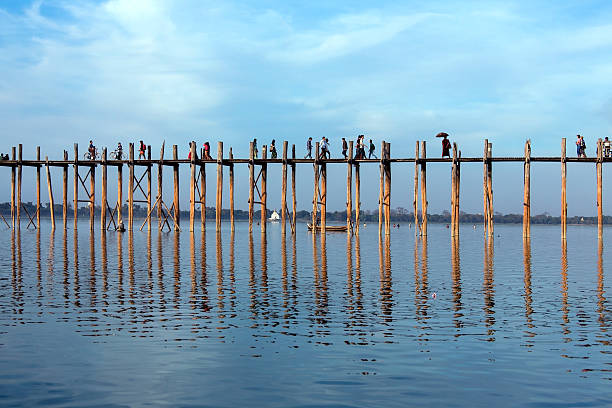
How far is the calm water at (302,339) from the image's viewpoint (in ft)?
28.9

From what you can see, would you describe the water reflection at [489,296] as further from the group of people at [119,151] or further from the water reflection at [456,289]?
the group of people at [119,151]

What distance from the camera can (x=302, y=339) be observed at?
1163cm

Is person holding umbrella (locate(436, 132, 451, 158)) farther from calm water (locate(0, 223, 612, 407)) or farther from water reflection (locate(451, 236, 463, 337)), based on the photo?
calm water (locate(0, 223, 612, 407))

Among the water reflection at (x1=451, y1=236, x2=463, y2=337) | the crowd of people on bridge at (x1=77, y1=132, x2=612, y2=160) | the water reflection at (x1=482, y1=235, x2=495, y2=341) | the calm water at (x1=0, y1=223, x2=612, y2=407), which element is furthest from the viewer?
the crowd of people on bridge at (x1=77, y1=132, x2=612, y2=160)

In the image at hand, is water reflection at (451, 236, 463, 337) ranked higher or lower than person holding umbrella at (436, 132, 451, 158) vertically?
lower

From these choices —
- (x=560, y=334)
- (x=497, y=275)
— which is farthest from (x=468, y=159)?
(x=560, y=334)

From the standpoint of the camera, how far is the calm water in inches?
347

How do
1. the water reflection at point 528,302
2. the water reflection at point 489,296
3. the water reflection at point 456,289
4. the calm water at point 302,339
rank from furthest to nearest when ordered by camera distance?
the water reflection at point 456,289 → the water reflection at point 489,296 → the water reflection at point 528,302 → the calm water at point 302,339

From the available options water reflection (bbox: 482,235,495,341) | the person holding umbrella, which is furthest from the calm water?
the person holding umbrella

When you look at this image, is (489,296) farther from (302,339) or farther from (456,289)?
(302,339)

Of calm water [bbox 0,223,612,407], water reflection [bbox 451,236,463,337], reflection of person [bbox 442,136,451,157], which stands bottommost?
water reflection [bbox 451,236,463,337]

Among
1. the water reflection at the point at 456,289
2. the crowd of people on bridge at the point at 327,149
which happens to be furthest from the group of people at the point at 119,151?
the water reflection at the point at 456,289

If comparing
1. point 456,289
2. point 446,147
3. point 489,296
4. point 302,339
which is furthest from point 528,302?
point 446,147

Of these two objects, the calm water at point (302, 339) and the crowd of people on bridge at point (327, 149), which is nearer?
the calm water at point (302, 339)
